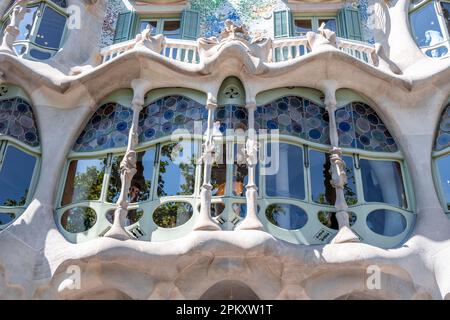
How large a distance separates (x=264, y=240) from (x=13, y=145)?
4.90 metres

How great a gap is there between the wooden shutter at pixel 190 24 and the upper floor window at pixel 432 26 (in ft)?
15.0

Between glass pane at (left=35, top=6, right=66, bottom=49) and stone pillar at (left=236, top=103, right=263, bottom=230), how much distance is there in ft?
15.5

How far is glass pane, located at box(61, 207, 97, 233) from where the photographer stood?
8445mm

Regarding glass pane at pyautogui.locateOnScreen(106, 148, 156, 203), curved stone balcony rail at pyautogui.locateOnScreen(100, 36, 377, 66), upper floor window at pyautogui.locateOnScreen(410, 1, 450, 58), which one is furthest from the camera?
upper floor window at pyautogui.locateOnScreen(410, 1, 450, 58)

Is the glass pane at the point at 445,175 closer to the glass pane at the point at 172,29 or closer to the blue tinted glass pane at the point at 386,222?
the blue tinted glass pane at the point at 386,222

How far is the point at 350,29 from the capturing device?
11.3m

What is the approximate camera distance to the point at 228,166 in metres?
8.41

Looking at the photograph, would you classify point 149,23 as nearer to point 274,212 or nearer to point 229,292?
point 274,212

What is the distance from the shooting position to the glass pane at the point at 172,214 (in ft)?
26.6

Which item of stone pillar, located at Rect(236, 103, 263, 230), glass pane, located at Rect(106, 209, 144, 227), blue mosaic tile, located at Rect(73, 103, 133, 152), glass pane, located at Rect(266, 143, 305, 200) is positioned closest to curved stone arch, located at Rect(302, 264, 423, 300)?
stone pillar, located at Rect(236, 103, 263, 230)

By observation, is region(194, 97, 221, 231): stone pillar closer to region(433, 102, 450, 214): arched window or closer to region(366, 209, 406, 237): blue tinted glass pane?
region(366, 209, 406, 237): blue tinted glass pane

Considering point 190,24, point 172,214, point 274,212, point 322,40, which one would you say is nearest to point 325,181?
point 274,212

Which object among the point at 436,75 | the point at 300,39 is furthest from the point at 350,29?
the point at 436,75

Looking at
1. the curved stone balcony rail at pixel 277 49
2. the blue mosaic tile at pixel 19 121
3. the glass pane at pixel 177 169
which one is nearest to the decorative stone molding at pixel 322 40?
the curved stone balcony rail at pixel 277 49
